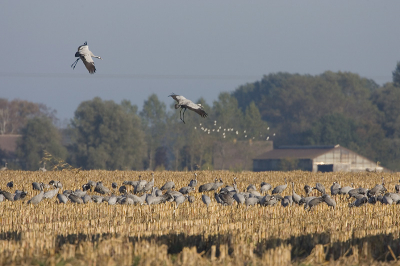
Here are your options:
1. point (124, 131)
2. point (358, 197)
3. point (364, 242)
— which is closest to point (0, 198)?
point (358, 197)

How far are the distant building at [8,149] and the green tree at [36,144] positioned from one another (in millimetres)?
1826

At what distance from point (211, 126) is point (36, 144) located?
1269 inches

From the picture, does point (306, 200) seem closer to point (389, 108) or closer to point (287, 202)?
point (287, 202)

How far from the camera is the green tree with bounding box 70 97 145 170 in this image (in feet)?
249

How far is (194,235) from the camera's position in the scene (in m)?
10.7

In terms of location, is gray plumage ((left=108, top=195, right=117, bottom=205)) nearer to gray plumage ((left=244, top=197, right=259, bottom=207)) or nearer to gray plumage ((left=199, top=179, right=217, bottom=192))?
gray plumage ((left=244, top=197, right=259, bottom=207))

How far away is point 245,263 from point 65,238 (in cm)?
342

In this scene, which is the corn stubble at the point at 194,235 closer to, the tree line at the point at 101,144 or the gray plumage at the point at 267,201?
the gray plumage at the point at 267,201

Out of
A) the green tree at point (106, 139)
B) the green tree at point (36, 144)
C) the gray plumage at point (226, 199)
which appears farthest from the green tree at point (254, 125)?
the gray plumage at point (226, 199)

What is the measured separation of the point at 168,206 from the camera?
17.4 meters

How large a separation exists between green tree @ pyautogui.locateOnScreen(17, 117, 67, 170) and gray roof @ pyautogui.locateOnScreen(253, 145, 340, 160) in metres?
27.8

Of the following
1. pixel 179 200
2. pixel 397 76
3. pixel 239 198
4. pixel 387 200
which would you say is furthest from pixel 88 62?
pixel 397 76

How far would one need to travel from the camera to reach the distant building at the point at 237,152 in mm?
88688

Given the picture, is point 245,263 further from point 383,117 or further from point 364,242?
point 383,117
